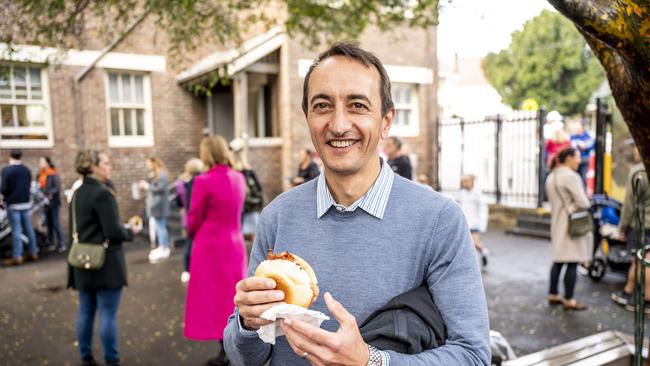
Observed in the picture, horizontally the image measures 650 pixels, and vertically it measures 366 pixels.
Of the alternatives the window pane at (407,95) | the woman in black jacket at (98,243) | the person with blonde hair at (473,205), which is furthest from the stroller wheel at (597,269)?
the window pane at (407,95)

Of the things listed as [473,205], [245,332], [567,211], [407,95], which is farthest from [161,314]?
[407,95]

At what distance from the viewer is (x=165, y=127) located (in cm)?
1320

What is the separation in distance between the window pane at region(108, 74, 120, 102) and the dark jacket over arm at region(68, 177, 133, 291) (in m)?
9.15

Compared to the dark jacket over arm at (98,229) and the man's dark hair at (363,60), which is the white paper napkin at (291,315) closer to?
the man's dark hair at (363,60)

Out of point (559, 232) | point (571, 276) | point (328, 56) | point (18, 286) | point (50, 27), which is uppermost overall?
point (50, 27)

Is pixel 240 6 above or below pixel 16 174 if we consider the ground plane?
above

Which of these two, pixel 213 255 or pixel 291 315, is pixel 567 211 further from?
pixel 291 315

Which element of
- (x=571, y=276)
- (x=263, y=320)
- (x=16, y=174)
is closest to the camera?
(x=263, y=320)

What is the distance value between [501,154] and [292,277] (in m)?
13.5

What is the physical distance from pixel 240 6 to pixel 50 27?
2.04m

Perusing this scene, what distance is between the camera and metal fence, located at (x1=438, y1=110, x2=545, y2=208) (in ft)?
42.8

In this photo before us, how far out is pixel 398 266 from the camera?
150 centimetres

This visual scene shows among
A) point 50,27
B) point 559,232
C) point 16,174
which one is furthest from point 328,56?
point 16,174

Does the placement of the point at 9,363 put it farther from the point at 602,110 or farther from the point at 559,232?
the point at 602,110
